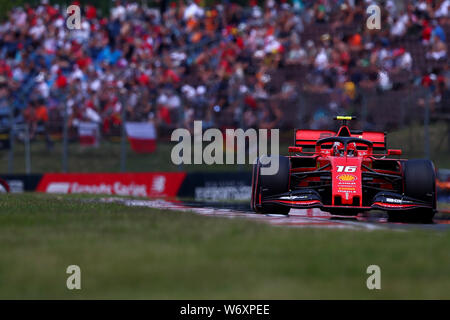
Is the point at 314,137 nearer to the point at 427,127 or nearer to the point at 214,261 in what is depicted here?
the point at 427,127

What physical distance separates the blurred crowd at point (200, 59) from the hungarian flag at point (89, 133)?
0.62ft

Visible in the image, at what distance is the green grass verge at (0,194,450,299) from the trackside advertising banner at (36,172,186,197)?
10227 millimetres

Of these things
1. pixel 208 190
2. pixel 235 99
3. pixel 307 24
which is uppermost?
pixel 307 24

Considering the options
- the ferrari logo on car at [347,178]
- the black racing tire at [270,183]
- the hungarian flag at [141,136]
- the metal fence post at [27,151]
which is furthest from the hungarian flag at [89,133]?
the ferrari logo on car at [347,178]

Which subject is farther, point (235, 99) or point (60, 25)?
point (60, 25)

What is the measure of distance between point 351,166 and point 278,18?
12.4m

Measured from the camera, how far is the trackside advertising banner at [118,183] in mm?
18031

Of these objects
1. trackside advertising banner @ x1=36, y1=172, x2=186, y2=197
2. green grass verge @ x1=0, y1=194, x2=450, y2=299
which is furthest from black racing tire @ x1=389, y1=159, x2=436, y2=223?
trackside advertising banner @ x1=36, y1=172, x2=186, y2=197

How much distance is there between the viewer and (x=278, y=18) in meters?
22.2

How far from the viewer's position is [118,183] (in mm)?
18469

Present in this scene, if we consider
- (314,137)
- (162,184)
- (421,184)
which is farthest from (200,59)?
(421,184)

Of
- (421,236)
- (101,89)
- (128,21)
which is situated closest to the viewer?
(421,236)
